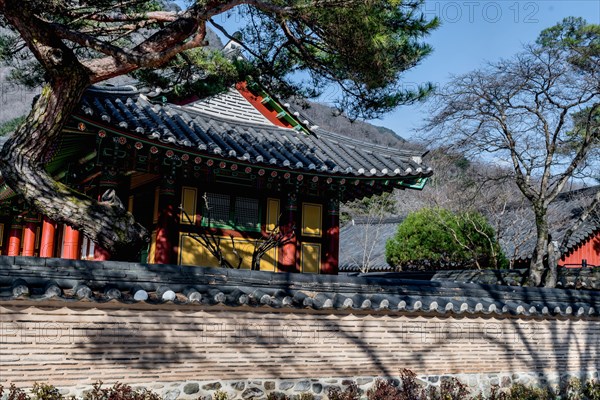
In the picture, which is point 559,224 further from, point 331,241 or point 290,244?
point 290,244

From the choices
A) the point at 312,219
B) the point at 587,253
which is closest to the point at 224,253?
the point at 312,219

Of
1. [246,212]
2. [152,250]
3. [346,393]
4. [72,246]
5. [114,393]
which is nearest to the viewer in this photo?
[114,393]

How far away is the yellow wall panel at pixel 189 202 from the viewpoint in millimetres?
12273

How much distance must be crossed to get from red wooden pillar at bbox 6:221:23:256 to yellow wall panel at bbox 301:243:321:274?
11324 millimetres

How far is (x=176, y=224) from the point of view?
12.1 meters

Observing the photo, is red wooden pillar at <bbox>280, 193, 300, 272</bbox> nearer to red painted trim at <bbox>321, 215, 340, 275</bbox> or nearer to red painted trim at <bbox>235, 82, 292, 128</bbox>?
red painted trim at <bbox>321, 215, 340, 275</bbox>

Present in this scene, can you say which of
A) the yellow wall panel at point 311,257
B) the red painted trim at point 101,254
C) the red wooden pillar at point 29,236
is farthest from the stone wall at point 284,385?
the red wooden pillar at point 29,236

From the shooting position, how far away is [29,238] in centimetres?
1922

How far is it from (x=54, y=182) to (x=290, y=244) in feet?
19.5

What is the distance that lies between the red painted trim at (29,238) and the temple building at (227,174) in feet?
17.5

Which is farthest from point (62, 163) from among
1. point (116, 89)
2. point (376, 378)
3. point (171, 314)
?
point (376, 378)

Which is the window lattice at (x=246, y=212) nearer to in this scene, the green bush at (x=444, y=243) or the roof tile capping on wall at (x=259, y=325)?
the roof tile capping on wall at (x=259, y=325)

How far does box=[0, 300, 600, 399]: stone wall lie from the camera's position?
7.13 meters

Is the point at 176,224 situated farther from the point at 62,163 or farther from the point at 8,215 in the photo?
the point at 8,215
